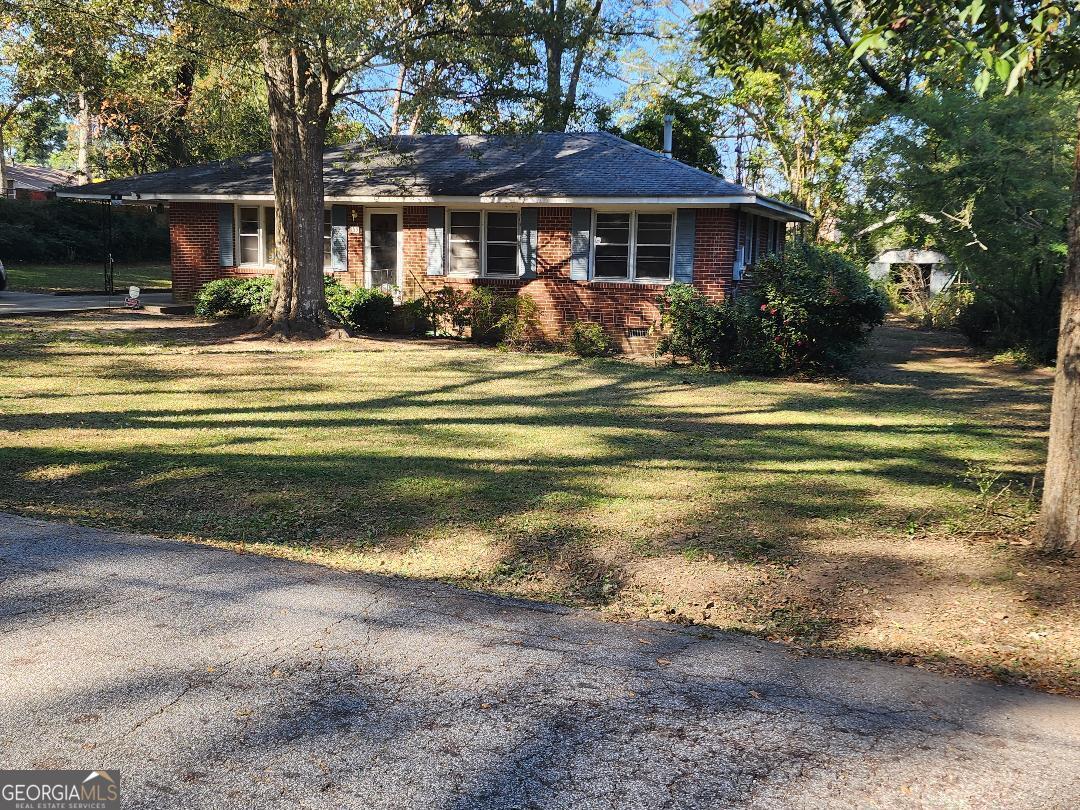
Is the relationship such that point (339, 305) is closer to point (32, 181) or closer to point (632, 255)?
point (632, 255)

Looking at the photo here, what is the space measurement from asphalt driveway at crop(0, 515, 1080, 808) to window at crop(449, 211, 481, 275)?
51.5ft

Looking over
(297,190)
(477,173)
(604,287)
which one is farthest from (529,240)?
(297,190)

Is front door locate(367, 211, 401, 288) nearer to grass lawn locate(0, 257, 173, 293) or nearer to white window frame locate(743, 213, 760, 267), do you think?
white window frame locate(743, 213, 760, 267)

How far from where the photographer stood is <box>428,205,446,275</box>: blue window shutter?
65.9ft

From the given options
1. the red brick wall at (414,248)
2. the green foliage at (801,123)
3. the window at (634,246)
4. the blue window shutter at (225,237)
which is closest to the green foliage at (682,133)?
the green foliage at (801,123)

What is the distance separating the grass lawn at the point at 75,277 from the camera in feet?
94.1

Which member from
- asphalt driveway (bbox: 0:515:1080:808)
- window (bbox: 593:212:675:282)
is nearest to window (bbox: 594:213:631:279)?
window (bbox: 593:212:675:282)

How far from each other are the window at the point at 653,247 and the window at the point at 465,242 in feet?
11.9

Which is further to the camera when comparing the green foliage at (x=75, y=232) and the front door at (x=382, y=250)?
the green foliage at (x=75, y=232)

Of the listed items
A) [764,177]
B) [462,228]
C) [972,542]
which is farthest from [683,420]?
[764,177]

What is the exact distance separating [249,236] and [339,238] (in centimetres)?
268

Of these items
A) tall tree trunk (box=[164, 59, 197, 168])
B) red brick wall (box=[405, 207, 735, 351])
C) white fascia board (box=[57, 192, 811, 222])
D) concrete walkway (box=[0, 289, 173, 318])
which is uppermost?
tall tree trunk (box=[164, 59, 197, 168])

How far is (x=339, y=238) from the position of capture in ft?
69.2

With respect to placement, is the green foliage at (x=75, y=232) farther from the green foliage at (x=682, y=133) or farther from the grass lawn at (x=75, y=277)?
the green foliage at (x=682, y=133)
